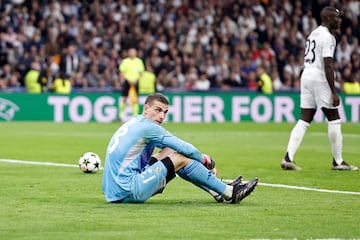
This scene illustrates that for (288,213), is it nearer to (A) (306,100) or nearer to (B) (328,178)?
(B) (328,178)

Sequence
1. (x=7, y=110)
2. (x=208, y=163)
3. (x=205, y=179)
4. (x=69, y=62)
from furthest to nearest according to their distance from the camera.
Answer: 1. (x=69, y=62)
2. (x=7, y=110)
3. (x=208, y=163)
4. (x=205, y=179)

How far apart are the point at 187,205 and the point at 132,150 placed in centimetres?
89

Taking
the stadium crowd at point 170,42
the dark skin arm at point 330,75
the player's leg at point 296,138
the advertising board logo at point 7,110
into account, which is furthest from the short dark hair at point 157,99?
the stadium crowd at point 170,42

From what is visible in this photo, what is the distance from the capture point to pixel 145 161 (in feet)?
35.0

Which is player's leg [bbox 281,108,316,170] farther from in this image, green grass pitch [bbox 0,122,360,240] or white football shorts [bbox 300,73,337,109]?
green grass pitch [bbox 0,122,360,240]

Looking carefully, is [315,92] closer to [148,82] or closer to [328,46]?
[328,46]

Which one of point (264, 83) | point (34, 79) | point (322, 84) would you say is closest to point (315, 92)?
point (322, 84)

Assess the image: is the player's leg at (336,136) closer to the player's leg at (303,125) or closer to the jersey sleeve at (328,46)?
the player's leg at (303,125)

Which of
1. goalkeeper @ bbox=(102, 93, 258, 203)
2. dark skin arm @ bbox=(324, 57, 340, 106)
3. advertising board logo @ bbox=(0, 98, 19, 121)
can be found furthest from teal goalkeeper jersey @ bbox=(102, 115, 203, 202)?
advertising board logo @ bbox=(0, 98, 19, 121)

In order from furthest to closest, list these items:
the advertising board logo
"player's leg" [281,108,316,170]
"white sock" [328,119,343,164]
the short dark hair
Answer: the advertising board logo, "player's leg" [281,108,316,170], "white sock" [328,119,343,164], the short dark hair

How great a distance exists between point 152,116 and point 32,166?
590cm

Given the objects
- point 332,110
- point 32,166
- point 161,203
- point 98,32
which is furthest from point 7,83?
point 161,203

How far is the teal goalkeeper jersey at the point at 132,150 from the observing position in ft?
34.1

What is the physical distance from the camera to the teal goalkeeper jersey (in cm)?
1039
